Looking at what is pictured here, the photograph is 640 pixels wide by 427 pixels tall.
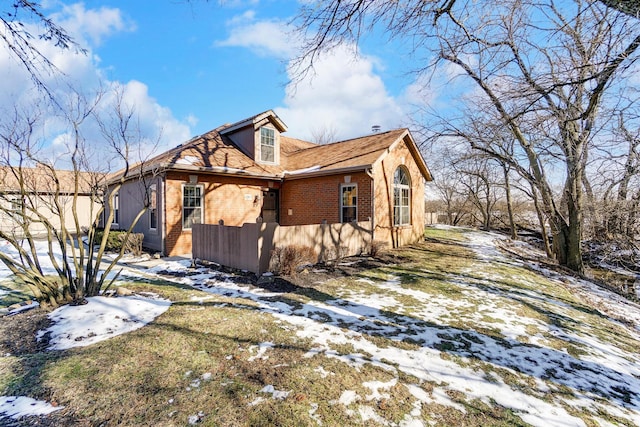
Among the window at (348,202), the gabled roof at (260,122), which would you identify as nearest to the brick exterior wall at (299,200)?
the window at (348,202)

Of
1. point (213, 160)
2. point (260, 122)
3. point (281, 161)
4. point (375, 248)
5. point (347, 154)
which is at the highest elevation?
point (260, 122)

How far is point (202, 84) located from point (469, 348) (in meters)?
12.7

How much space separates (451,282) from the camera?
7434 mm

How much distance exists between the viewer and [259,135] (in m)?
13.0

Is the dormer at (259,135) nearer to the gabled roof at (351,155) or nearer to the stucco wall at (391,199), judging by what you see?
the gabled roof at (351,155)

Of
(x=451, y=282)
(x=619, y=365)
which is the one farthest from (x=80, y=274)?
(x=619, y=365)

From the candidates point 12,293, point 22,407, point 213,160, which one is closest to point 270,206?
point 213,160

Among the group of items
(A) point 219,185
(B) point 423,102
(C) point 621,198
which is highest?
(B) point 423,102

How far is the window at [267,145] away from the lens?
13.1m

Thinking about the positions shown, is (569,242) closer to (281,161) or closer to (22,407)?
(281,161)

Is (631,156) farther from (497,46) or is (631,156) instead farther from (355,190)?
(355,190)

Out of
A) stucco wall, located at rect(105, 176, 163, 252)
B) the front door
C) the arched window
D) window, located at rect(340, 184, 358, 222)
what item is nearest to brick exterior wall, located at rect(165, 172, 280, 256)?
the front door

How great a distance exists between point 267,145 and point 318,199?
3640 mm

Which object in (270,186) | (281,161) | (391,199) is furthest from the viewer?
(281,161)
